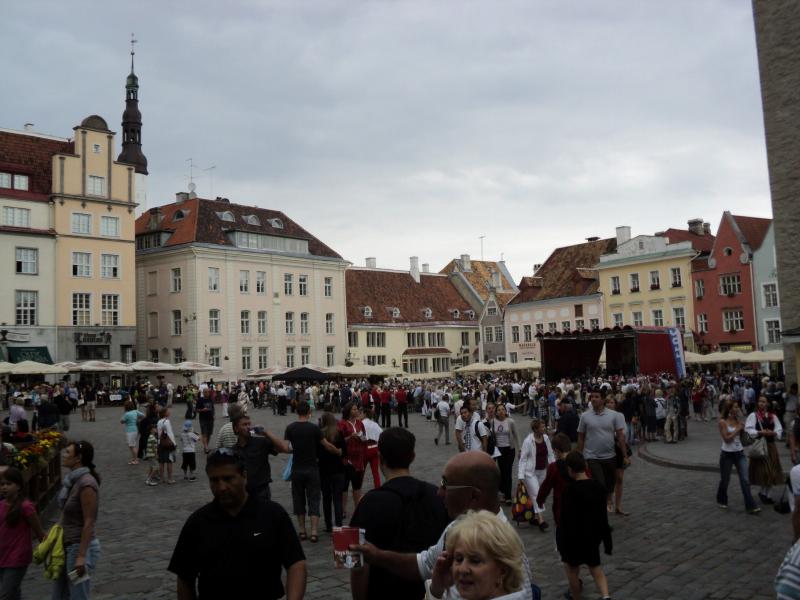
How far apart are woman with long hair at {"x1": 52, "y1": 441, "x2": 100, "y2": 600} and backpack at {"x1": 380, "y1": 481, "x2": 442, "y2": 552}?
9.84 feet

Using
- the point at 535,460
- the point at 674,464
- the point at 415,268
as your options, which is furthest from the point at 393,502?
the point at 415,268

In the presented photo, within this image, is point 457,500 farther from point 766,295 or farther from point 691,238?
point 691,238

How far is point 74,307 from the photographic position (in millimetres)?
46094

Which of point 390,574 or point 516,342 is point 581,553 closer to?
point 390,574

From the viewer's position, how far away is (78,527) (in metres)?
5.89

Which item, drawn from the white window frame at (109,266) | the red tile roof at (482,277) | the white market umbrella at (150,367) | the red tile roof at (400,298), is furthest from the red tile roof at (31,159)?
the red tile roof at (482,277)

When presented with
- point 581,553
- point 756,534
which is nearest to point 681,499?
point 756,534

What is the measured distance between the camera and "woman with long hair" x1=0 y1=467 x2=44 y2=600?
18.7ft

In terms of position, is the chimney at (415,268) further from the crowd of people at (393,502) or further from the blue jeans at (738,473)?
the blue jeans at (738,473)

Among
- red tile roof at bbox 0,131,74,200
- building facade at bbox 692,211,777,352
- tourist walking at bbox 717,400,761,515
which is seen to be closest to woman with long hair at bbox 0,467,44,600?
tourist walking at bbox 717,400,761,515

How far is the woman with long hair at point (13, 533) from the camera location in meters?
5.71

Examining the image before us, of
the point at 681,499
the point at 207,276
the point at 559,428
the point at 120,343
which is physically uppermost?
the point at 207,276

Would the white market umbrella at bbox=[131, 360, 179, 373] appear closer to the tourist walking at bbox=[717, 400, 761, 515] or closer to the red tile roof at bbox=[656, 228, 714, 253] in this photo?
the tourist walking at bbox=[717, 400, 761, 515]

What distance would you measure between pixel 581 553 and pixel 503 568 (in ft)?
14.0
